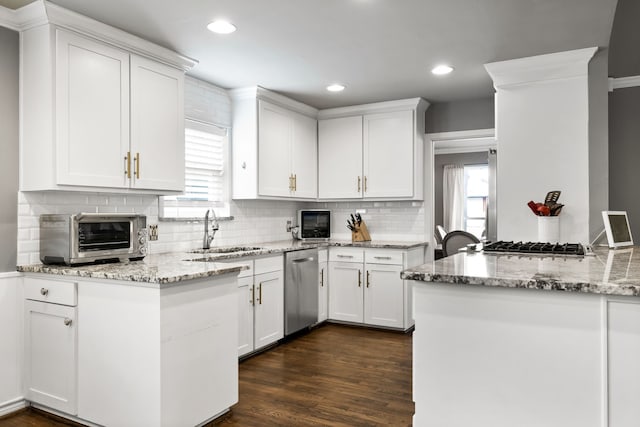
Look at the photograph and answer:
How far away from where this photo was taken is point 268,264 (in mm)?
4012

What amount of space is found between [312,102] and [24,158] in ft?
9.53

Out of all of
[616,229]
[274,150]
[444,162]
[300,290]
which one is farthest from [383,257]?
[444,162]

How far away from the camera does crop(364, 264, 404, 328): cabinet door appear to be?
15.3 ft

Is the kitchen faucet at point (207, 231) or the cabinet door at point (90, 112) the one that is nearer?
the cabinet door at point (90, 112)

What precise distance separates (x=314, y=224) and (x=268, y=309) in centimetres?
148

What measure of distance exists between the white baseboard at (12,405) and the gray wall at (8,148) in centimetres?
78

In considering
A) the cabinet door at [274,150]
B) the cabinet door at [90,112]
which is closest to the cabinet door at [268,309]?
the cabinet door at [274,150]

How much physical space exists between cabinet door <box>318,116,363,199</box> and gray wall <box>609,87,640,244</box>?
2386 millimetres

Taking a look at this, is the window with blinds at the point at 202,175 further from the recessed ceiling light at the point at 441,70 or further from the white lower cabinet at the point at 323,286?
the recessed ceiling light at the point at 441,70

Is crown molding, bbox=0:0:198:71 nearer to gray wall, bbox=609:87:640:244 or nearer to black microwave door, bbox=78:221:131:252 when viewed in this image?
black microwave door, bbox=78:221:131:252

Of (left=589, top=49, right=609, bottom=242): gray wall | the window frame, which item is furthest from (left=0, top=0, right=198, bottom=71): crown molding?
(left=589, top=49, right=609, bottom=242): gray wall

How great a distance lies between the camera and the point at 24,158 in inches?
111

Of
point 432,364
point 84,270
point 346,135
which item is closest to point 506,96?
point 346,135

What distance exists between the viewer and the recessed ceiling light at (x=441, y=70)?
3820mm
